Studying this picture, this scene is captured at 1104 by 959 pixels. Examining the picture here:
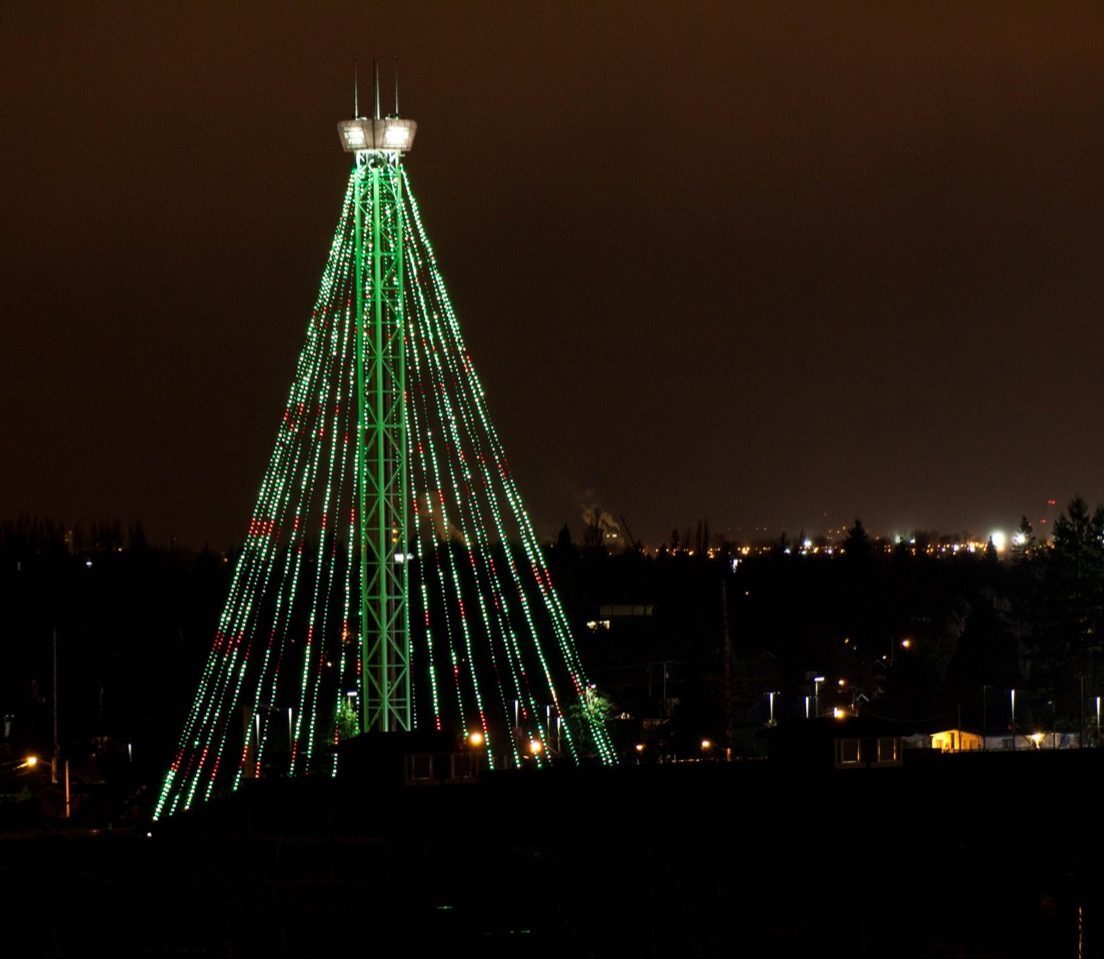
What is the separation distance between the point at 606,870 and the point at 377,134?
13035mm

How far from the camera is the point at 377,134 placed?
29188 mm

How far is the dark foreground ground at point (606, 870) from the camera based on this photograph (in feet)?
58.0

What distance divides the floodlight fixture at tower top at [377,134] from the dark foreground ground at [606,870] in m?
9.32

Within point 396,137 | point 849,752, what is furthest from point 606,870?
point 396,137

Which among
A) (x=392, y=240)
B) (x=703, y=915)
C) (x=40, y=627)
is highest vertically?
(x=392, y=240)

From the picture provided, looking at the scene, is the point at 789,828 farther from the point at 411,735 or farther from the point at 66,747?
the point at 66,747

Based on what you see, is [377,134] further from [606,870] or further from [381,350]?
[606,870]

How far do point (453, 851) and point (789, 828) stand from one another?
3.90 meters

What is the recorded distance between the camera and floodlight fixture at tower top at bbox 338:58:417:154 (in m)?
29.1

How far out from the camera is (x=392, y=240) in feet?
97.9

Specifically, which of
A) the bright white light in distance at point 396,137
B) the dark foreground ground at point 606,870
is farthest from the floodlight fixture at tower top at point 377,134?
the dark foreground ground at point 606,870

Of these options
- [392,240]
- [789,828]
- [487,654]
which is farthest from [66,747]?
[789,828]

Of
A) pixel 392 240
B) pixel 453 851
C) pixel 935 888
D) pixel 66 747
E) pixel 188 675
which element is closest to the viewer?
pixel 935 888

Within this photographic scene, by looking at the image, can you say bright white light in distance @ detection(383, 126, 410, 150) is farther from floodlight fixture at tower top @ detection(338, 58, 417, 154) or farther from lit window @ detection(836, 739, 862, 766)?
lit window @ detection(836, 739, 862, 766)
